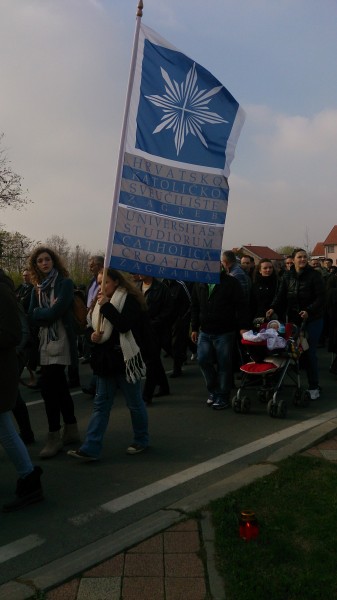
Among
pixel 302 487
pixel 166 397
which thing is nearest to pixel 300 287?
pixel 166 397

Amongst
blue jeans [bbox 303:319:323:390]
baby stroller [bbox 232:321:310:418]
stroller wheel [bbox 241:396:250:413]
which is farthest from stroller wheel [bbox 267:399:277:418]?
blue jeans [bbox 303:319:323:390]

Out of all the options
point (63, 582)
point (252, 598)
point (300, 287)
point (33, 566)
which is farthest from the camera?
point (300, 287)

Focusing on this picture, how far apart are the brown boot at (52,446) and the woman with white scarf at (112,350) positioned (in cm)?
24

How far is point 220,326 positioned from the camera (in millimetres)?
7008

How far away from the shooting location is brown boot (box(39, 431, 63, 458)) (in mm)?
5338

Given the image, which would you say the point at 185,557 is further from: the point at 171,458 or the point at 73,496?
the point at 171,458

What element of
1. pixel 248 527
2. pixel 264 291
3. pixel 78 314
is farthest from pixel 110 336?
pixel 264 291

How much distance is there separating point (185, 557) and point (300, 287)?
4.89m

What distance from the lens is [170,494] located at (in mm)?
4430

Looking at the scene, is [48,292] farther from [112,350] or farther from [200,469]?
[200,469]

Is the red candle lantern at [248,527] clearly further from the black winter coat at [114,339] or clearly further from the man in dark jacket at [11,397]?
the black winter coat at [114,339]

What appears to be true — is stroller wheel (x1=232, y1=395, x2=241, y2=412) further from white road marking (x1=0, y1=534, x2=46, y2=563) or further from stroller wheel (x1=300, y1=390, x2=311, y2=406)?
white road marking (x1=0, y1=534, x2=46, y2=563)

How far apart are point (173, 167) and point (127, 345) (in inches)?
62.9

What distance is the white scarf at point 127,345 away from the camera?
199 inches
